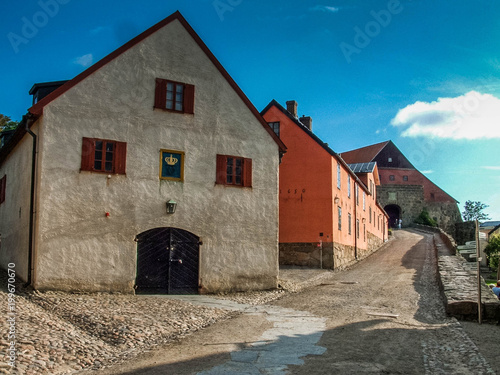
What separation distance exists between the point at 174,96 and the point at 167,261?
210 inches

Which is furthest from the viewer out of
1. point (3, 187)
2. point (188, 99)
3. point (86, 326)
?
point (3, 187)

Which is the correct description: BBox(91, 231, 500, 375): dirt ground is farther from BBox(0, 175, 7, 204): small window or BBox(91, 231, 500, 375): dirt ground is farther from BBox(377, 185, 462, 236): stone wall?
BBox(377, 185, 462, 236): stone wall

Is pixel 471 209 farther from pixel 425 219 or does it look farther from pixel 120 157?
pixel 120 157

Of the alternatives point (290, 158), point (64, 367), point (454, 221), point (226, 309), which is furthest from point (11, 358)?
point (454, 221)

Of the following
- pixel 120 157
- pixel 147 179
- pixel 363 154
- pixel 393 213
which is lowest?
pixel 147 179

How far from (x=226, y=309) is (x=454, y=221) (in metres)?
71.5

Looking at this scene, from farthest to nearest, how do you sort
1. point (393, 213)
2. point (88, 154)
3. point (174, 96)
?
point (393, 213) → point (174, 96) → point (88, 154)

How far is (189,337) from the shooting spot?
10.1 m

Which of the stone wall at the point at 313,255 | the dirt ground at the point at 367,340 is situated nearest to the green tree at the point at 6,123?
the stone wall at the point at 313,255

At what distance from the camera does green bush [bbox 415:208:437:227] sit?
231 ft

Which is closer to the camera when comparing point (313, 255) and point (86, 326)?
point (86, 326)

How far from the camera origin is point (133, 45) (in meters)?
16.0
